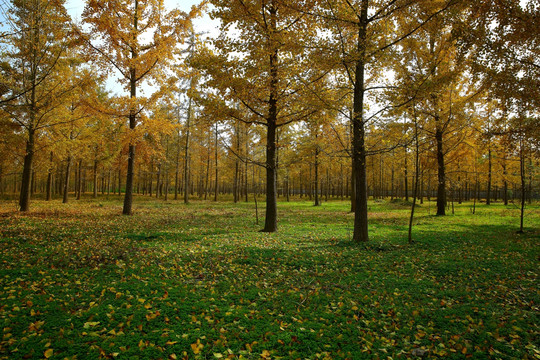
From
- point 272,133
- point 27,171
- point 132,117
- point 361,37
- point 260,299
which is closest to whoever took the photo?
point 260,299

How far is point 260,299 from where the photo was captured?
14.2 feet

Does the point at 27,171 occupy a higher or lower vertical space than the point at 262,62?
lower

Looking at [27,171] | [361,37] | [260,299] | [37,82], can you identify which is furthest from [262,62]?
[27,171]

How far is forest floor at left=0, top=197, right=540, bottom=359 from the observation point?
297 cm

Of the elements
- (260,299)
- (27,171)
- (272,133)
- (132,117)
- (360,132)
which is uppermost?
(132,117)

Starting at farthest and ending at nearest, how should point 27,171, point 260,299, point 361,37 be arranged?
point 27,171, point 361,37, point 260,299

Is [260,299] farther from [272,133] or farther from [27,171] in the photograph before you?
[27,171]

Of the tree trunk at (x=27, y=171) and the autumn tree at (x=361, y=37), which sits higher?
the autumn tree at (x=361, y=37)

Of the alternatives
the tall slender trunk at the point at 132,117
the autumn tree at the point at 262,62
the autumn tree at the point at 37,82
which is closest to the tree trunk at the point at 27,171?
the autumn tree at the point at 37,82

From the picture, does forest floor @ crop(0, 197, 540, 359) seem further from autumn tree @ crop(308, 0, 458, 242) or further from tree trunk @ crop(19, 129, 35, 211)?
tree trunk @ crop(19, 129, 35, 211)

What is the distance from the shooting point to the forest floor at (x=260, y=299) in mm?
2969

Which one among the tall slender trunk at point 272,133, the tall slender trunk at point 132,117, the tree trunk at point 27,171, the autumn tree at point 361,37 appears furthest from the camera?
the tall slender trunk at point 132,117

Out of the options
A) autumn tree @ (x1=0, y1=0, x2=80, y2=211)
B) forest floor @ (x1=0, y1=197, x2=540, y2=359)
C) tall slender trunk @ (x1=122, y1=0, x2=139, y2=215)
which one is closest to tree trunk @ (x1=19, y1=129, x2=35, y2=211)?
autumn tree @ (x1=0, y1=0, x2=80, y2=211)

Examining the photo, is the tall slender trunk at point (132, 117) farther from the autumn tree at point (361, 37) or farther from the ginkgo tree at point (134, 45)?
the autumn tree at point (361, 37)
